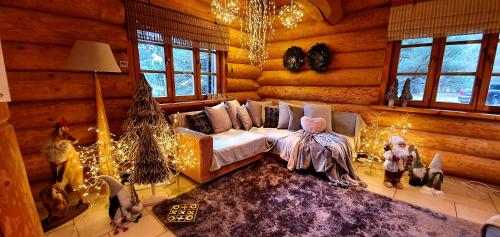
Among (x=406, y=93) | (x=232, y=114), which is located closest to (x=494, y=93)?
(x=406, y=93)

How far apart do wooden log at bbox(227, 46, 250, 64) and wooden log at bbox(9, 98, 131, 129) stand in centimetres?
205

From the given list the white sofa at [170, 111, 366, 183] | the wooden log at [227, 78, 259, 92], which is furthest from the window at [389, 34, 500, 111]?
the wooden log at [227, 78, 259, 92]

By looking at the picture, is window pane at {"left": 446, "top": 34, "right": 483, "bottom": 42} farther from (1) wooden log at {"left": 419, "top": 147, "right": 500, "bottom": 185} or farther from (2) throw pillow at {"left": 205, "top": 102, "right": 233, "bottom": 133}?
(2) throw pillow at {"left": 205, "top": 102, "right": 233, "bottom": 133}

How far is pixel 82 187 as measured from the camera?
83.0 inches

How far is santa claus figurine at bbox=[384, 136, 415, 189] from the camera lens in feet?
8.27

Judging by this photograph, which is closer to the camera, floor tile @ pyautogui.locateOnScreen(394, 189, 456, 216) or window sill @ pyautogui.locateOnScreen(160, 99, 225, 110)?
floor tile @ pyautogui.locateOnScreen(394, 189, 456, 216)

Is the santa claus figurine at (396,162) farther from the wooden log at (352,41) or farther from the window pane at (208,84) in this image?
the window pane at (208,84)

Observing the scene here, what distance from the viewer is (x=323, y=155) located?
2.77m

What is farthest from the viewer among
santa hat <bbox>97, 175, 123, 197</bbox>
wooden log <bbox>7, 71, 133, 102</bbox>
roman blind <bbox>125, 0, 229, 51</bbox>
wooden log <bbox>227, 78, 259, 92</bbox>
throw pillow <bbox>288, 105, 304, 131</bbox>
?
wooden log <bbox>227, 78, 259, 92</bbox>

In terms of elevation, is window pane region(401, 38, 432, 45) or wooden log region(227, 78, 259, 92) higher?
window pane region(401, 38, 432, 45)

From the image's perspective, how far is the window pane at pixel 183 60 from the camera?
10.7 ft

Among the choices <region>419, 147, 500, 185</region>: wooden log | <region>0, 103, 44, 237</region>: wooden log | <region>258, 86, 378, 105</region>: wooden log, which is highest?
<region>258, 86, 378, 105</region>: wooden log

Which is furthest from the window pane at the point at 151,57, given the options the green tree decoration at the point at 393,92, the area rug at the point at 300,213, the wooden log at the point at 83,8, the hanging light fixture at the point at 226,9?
the green tree decoration at the point at 393,92

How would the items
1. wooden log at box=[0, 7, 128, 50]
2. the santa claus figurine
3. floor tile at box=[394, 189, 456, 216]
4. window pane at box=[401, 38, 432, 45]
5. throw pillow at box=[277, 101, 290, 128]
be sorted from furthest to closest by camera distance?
1. throw pillow at box=[277, 101, 290, 128]
2. window pane at box=[401, 38, 432, 45]
3. the santa claus figurine
4. floor tile at box=[394, 189, 456, 216]
5. wooden log at box=[0, 7, 128, 50]
